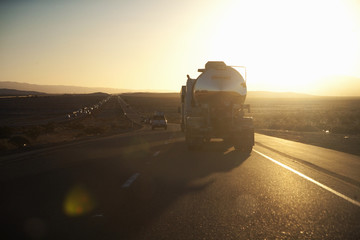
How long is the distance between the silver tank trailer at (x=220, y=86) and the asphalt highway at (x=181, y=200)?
4.64m

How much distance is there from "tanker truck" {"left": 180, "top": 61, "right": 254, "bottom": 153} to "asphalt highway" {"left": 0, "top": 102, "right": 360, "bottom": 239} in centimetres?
365

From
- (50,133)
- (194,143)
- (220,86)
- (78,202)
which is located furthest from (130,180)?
(50,133)

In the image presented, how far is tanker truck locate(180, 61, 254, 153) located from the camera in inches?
694

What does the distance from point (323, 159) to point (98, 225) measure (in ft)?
35.9

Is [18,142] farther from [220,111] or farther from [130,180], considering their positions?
[130,180]

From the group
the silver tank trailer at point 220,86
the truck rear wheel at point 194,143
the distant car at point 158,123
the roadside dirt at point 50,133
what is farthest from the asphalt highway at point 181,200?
the distant car at point 158,123

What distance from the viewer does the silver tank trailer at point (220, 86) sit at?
1805cm

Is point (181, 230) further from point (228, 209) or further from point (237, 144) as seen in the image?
point (237, 144)

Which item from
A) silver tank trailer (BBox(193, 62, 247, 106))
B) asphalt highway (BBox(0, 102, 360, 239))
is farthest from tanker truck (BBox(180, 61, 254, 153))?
asphalt highway (BBox(0, 102, 360, 239))

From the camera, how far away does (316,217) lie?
6.57m

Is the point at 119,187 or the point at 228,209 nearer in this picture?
the point at 228,209

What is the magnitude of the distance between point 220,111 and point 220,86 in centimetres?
107

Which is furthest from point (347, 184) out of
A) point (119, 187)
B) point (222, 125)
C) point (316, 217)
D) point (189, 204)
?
point (222, 125)

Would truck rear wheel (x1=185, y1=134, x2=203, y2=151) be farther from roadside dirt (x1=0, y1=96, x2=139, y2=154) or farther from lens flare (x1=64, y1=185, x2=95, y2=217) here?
lens flare (x1=64, y1=185, x2=95, y2=217)
